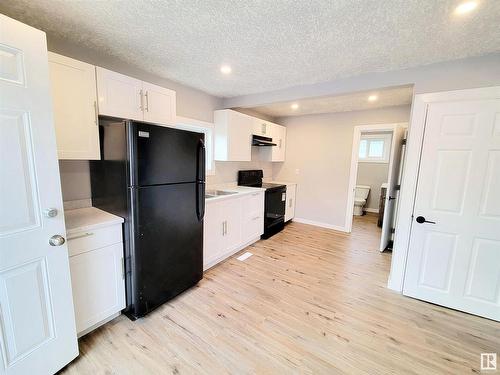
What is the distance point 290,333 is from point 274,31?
8.21ft

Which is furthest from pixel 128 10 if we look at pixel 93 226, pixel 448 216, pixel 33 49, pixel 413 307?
pixel 413 307

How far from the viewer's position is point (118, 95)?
1.99 metres

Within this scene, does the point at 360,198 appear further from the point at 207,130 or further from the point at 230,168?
the point at 207,130

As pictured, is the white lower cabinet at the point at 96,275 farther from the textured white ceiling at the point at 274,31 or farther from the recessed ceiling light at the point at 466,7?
the recessed ceiling light at the point at 466,7

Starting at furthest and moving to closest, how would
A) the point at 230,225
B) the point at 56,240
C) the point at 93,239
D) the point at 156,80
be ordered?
1. the point at 230,225
2. the point at 156,80
3. the point at 93,239
4. the point at 56,240

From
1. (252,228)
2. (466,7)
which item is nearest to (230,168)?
(252,228)

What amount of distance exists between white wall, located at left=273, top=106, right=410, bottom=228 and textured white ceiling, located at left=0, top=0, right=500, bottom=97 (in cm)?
193

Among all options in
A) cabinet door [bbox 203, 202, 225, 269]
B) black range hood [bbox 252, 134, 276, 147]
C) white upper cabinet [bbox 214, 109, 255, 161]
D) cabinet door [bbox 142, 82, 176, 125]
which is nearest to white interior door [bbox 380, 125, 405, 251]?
black range hood [bbox 252, 134, 276, 147]

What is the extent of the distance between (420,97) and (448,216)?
1239 millimetres

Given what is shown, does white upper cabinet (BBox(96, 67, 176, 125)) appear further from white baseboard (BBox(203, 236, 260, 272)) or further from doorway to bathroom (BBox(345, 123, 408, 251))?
doorway to bathroom (BBox(345, 123, 408, 251))

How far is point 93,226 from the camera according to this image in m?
1.62

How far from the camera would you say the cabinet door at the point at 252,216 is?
3287 millimetres

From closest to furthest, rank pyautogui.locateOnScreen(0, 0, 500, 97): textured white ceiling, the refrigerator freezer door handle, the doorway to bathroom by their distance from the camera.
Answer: pyautogui.locateOnScreen(0, 0, 500, 97): textured white ceiling, the refrigerator freezer door handle, the doorway to bathroom

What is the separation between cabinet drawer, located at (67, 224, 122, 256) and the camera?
1524 mm
